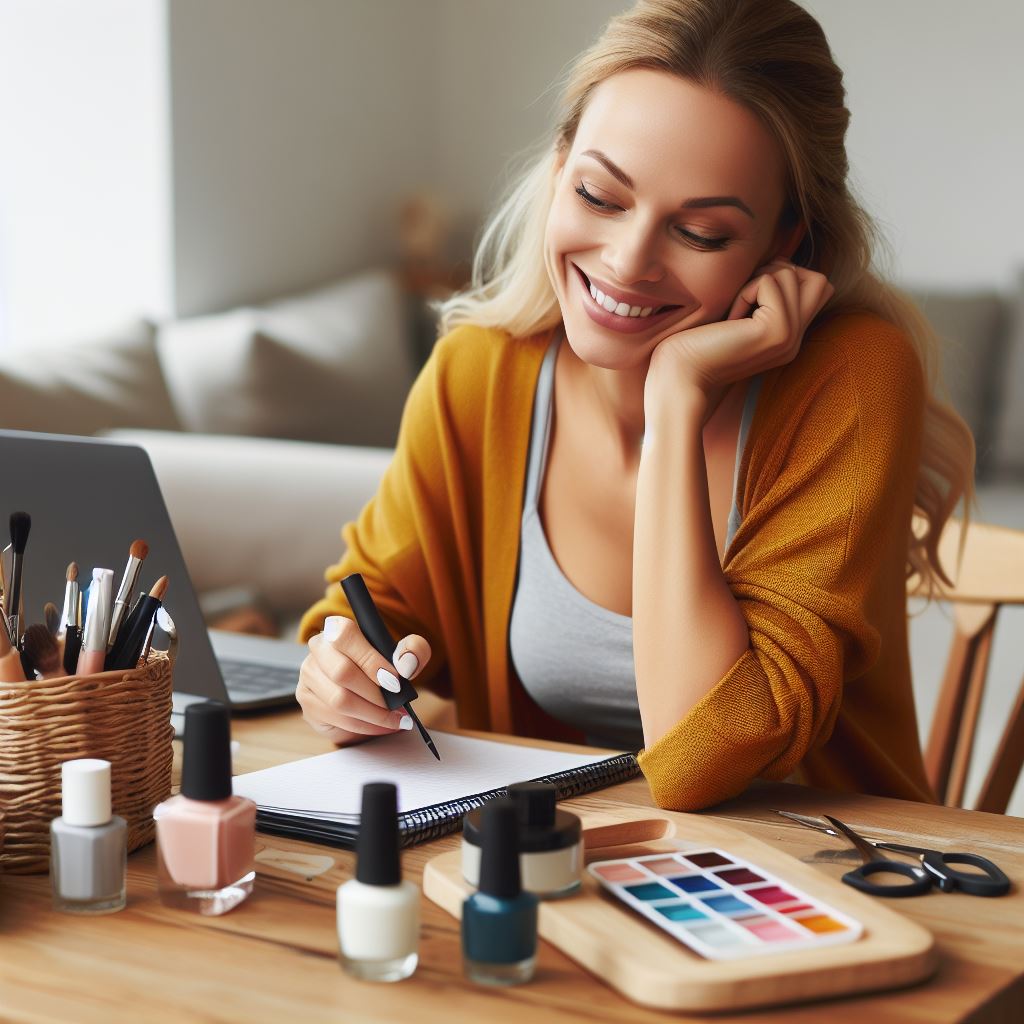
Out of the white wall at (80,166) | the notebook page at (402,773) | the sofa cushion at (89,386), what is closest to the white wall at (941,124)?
the white wall at (80,166)

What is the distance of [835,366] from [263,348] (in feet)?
7.07

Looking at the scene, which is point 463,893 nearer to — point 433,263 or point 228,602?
point 228,602

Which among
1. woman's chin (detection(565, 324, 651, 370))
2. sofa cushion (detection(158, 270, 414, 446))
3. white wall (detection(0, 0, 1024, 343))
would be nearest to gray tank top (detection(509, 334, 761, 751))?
woman's chin (detection(565, 324, 651, 370))

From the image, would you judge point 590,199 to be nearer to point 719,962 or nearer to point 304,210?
point 719,962

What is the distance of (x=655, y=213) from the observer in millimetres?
1089

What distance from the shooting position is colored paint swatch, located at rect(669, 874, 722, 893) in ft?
2.31

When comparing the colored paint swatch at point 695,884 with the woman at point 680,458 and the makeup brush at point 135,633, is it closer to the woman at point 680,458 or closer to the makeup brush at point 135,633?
the woman at point 680,458

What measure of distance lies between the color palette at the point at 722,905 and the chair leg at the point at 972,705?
86 cm

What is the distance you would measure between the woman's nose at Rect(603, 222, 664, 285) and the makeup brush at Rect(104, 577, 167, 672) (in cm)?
51

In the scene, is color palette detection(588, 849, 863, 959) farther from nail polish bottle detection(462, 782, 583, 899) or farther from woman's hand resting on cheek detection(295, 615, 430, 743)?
woman's hand resting on cheek detection(295, 615, 430, 743)

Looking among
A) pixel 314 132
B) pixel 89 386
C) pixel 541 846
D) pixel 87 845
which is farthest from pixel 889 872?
pixel 314 132

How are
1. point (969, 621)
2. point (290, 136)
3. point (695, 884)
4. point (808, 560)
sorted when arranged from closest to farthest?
point (695, 884) < point (808, 560) < point (969, 621) < point (290, 136)

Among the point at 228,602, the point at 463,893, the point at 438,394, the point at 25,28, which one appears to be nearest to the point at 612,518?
the point at 438,394

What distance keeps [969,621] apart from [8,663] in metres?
1.11
